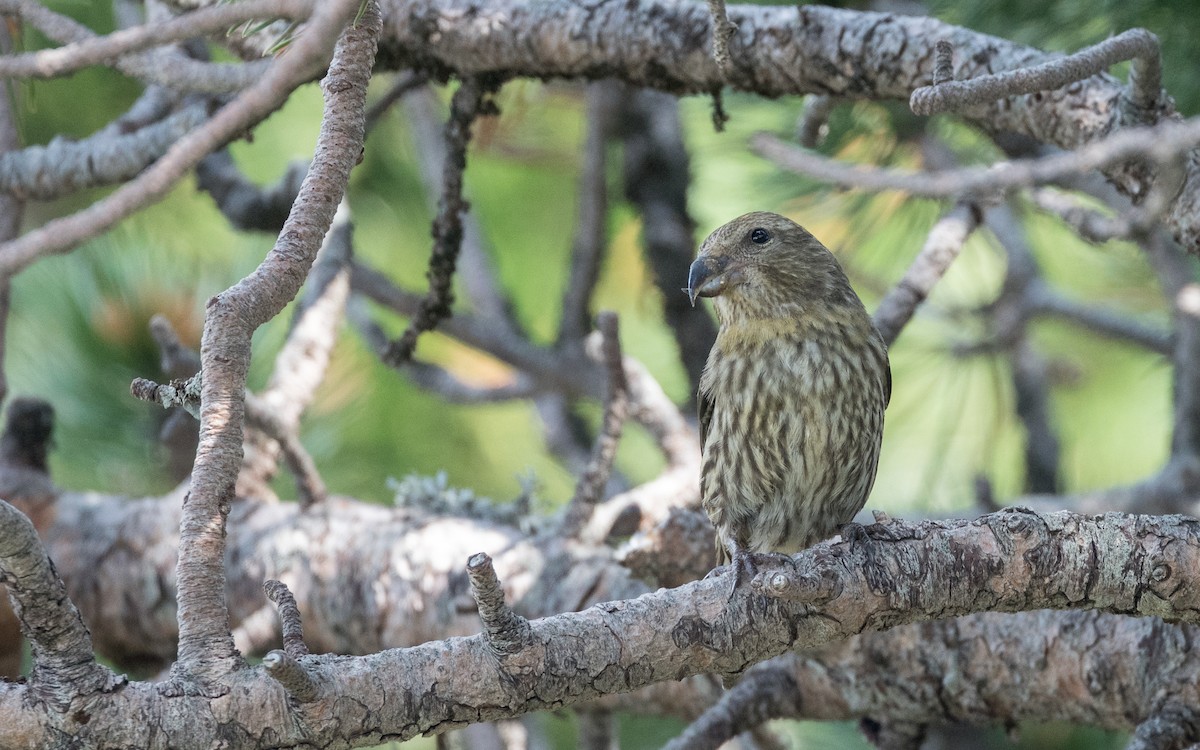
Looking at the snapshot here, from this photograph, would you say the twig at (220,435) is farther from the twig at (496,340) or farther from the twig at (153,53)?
the twig at (496,340)

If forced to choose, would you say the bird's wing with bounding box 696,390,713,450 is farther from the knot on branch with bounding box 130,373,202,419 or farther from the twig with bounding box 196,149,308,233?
the knot on branch with bounding box 130,373,202,419

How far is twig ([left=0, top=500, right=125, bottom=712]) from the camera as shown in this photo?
1685mm

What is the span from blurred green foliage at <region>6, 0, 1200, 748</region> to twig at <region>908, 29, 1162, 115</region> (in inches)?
46.5

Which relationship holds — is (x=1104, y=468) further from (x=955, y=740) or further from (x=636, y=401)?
(x=636, y=401)

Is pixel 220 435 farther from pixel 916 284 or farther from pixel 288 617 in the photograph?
pixel 916 284

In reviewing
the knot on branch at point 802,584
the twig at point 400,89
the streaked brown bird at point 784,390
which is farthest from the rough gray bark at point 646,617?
the twig at point 400,89

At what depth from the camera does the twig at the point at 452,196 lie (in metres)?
3.23

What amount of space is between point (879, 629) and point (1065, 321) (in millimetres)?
2669

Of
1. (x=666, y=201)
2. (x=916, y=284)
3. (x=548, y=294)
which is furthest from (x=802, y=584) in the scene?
(x=548, y=294)

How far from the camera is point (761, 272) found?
10.9 ft

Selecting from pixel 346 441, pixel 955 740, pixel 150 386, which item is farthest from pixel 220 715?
pixel 346 441

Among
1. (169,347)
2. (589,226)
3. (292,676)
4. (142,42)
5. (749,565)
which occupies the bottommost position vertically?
(292,676)

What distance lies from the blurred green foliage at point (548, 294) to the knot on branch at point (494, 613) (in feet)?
5.69

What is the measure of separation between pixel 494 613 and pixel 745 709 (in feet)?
4.35
